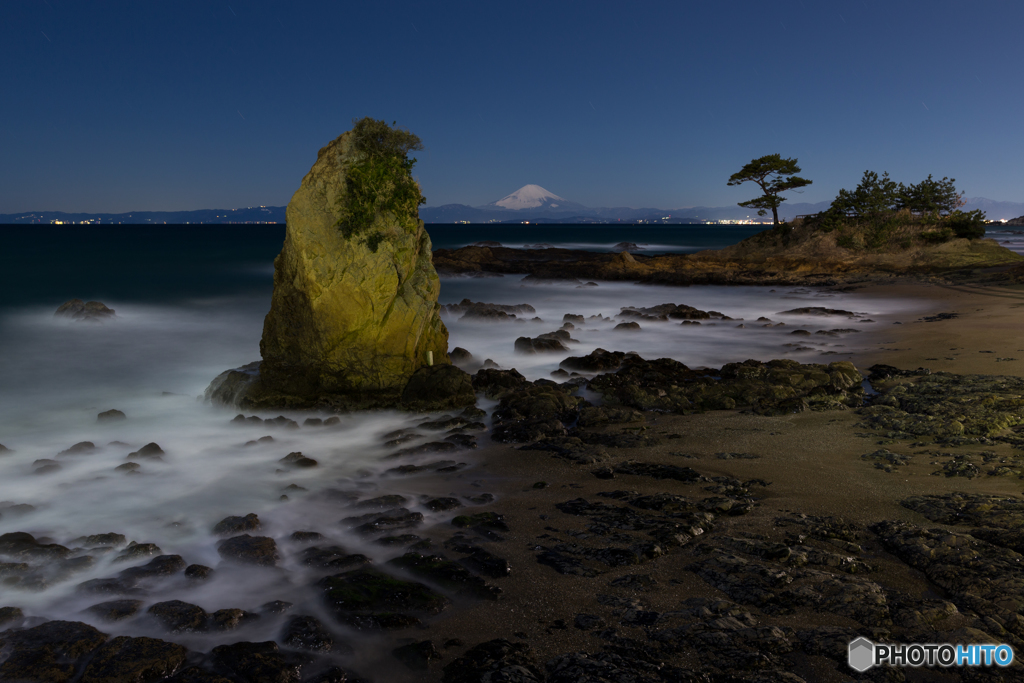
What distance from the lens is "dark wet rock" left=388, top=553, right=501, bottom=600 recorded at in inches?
186

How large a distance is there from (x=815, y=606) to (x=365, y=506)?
4.63m

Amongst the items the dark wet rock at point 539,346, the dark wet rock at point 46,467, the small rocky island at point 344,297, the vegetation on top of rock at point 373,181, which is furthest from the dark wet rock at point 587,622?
the dark wet rock at point 539,346

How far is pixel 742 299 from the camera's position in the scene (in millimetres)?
29984

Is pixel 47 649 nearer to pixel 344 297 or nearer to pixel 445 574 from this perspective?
pixel 445 574

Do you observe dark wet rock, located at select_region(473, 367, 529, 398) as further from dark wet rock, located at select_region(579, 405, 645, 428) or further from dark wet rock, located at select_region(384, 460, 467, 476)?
dark wet rock, located at select_region(384, 460, 467, 476)

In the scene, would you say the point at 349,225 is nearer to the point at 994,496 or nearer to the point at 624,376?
the point at 624,376

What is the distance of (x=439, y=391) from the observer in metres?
10.5

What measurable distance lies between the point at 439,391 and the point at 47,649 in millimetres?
6805

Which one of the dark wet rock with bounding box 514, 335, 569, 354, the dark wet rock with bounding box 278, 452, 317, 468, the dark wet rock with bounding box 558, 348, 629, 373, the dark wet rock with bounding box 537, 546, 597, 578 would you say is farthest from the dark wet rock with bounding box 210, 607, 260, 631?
the dark wet rock with bounding box 514, 335, 569, 354

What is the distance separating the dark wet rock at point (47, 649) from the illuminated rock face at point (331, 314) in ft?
20.8

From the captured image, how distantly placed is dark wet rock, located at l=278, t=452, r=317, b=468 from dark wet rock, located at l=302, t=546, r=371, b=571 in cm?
255

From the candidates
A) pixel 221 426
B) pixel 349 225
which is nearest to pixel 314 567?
pixel 221 426

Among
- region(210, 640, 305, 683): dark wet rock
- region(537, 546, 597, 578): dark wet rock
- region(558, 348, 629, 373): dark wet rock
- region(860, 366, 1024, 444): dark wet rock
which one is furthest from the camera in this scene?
region(558, 348, 629, 373): dark wet rock

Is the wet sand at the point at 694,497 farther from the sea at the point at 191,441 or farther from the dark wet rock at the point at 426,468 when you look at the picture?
the sea at the point at 191,441
